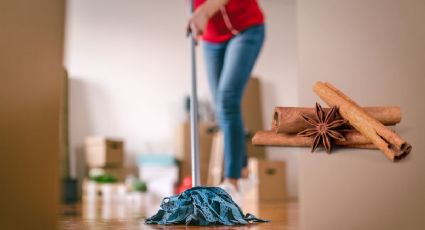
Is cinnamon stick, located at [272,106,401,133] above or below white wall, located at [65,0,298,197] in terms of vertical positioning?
below

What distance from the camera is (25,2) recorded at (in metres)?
0.68

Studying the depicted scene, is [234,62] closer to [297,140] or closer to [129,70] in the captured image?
[297,140]

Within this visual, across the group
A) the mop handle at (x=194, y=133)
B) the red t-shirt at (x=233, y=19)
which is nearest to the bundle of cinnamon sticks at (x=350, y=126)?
the mop handle at (x=194, y=133)

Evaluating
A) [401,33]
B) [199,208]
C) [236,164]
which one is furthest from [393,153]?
[236,164]

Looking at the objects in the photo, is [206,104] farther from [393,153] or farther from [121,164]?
[393,153]

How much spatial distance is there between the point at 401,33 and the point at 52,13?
2.27 feet

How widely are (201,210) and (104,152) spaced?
9.28 feet

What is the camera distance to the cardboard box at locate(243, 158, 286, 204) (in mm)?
3719

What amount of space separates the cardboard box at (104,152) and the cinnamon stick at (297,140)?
2.96 m

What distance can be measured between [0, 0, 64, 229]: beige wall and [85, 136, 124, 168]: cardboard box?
3.24 meters

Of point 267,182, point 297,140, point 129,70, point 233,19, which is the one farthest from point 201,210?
point 129,70

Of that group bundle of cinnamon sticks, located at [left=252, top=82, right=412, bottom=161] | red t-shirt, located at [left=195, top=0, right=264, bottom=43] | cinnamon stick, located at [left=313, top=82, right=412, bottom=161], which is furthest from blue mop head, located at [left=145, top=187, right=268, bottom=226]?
red t-shirt, located at [left=195, top=0, right=264, bottom=43]

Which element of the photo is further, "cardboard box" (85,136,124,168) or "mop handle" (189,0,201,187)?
"cardboard box" (85,136,124,168)

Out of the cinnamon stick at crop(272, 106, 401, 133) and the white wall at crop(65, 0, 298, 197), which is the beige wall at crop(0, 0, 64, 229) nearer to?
the cinnamon stick at crop(272, 106, 401, 133)
